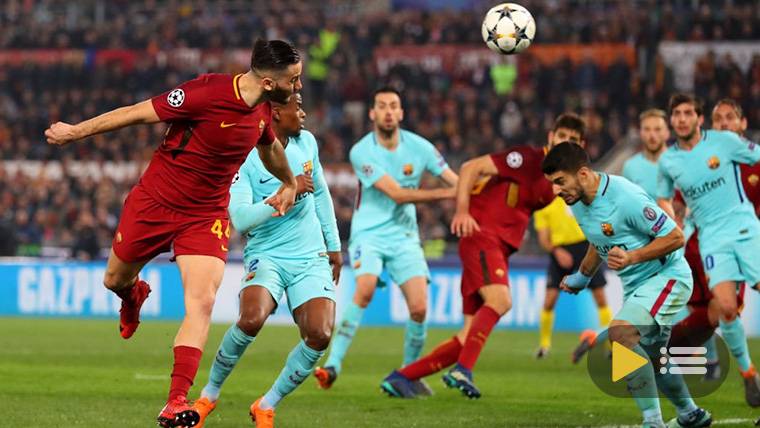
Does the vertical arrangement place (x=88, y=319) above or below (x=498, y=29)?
below

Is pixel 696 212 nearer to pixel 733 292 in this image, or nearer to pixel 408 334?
pixel 733 292

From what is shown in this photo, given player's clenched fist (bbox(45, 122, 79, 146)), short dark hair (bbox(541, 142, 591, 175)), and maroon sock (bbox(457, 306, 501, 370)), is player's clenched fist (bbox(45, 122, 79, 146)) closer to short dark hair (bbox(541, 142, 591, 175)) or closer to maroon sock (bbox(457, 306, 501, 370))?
short dark hair (bbox(541, 142, 591, 175))

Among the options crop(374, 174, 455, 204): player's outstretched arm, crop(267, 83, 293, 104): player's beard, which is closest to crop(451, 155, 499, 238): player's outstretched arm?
crop(374, 174, 455, 204): player's outstretched arm

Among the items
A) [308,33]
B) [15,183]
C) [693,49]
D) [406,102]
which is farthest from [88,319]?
[693,49]

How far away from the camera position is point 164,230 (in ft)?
24.2

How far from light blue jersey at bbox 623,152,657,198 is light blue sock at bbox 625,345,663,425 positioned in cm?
417

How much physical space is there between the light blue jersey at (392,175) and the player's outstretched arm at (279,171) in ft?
11.8

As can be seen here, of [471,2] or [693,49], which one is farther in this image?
[471,2]

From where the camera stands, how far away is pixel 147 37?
31.0 meters

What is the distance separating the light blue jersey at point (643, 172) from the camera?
11602 mm

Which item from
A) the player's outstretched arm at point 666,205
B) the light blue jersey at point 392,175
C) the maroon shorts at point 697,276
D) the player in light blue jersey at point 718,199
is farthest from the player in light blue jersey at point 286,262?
the maroon shorts at point 697,276

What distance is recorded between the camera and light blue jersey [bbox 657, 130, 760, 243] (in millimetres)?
10352

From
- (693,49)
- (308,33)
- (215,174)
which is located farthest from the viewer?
(308,33)

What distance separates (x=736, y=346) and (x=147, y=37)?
23.2 metres
